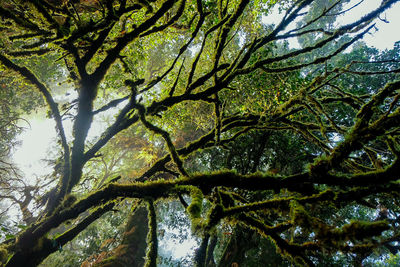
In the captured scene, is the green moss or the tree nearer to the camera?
the tree

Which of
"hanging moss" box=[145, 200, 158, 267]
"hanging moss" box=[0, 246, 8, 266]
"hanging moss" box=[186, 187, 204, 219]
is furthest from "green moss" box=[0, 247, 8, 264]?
"hanging moss" box=[186, 187, 204, 219]

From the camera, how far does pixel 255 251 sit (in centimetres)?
965

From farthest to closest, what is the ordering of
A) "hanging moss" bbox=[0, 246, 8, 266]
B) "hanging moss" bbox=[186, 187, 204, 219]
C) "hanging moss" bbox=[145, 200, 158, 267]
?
"hanging moss" bbox=[0, 246, 8, 266]
"hanging moss" bbox=[145, 200, 158, 267]
"hanging moss" bbox=[186, 187, 204, 219]

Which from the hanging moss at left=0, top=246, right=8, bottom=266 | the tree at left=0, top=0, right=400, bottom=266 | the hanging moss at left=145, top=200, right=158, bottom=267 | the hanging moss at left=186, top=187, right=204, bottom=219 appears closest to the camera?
the tree at left=0, top=0, right=400, bottom=266

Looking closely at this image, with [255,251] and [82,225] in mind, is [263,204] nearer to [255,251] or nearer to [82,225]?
[82,225]

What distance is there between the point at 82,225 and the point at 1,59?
10.7 feet

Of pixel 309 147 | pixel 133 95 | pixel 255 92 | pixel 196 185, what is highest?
pixel 255 92

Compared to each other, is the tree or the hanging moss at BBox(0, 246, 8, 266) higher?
the tree

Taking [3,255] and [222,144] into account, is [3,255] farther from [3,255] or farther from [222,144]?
[222,144]

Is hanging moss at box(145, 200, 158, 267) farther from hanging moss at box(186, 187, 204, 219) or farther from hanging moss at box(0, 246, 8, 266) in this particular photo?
hanging moss at box(0, 246, 8, 266)

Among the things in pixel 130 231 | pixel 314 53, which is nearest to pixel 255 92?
pixel 130 231

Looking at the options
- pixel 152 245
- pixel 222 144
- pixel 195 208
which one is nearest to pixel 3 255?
pixel 152 245

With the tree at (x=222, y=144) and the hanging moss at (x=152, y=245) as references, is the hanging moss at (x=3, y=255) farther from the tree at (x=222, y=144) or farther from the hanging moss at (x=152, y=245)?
the hanging moss at (x=152, y=245)

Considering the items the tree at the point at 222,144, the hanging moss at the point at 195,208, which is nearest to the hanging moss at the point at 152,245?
the tree at the point at 222,144
